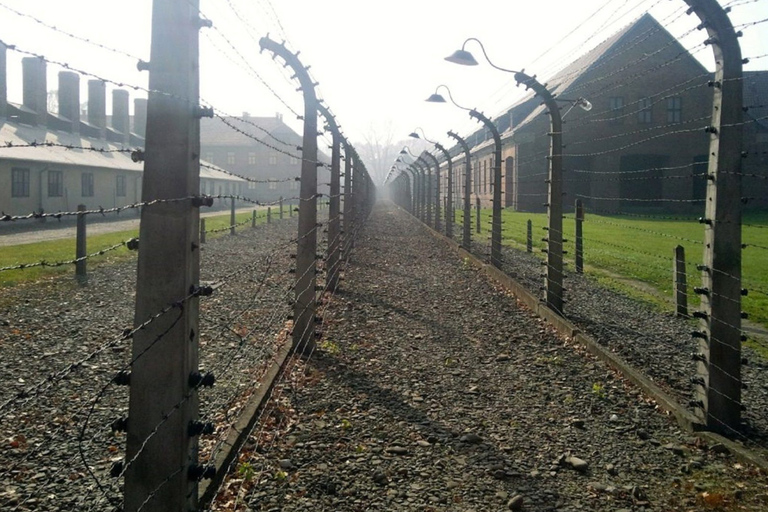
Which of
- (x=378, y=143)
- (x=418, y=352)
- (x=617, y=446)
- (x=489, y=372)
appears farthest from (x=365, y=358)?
(x=378, y=143)

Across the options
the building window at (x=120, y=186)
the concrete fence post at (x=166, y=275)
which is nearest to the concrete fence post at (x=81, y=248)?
the concrete fence post at (x=166, y=275)

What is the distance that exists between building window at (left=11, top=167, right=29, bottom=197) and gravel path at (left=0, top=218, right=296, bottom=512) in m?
17.2

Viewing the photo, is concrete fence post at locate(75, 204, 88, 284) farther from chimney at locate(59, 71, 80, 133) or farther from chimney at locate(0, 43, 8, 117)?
chimney at locate(59, 71, 80, 133)

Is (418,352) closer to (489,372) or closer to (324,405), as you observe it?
(489,372)

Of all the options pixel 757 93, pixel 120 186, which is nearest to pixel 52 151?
pixel 120 186

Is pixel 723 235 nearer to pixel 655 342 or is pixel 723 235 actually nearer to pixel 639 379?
pixel 639 379

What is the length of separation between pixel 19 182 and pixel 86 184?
5.65m

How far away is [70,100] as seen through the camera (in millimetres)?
40344

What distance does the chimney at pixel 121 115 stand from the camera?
47531mm

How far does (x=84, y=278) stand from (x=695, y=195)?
34687 millimetres

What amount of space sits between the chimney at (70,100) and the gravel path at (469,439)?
121 ft

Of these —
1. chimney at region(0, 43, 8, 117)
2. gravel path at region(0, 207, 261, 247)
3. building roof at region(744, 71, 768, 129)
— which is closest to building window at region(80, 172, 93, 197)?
gravel path at region(0, 207, 261, 247)

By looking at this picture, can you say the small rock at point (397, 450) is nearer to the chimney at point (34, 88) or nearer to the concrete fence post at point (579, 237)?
the concrete fence post at point (579, 237)

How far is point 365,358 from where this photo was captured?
7.20 metres
